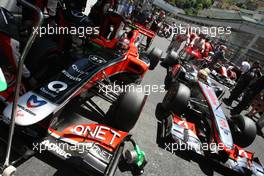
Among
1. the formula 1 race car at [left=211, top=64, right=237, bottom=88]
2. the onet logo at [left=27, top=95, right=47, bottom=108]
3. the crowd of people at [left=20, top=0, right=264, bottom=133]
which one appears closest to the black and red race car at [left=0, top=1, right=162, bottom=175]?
the onet logo at [left=27, top=95, right=47, bottom=108]

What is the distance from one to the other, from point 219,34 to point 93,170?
107 ft

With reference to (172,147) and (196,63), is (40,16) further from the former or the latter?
(196,63)

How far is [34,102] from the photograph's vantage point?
8.00 feet

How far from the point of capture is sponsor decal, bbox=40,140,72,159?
2428 millimetres

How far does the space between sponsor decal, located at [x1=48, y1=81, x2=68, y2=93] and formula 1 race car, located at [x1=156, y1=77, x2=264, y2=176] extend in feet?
6.09

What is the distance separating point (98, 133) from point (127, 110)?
577 millimetres

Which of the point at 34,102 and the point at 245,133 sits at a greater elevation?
the point at 34,102

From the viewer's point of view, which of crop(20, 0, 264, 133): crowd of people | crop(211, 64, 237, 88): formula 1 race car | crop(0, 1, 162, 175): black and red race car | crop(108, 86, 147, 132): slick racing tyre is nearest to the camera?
crop(0, 1, 162, 175): black and red race car

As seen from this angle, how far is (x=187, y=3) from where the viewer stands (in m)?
88.9

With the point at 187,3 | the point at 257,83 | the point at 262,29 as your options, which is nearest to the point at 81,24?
the point at 257,83

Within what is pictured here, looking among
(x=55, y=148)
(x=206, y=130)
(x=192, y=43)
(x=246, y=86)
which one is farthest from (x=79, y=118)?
(x=192, y=43)

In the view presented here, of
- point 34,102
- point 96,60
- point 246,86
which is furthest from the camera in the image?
point 246,86

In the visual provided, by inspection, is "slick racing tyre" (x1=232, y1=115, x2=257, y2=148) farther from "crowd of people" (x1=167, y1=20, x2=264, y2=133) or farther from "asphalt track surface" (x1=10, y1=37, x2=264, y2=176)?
"crowd of people" (x1=167, y1=20, x2=264, y2=133)

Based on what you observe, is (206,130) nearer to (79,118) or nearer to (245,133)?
(245,133)
